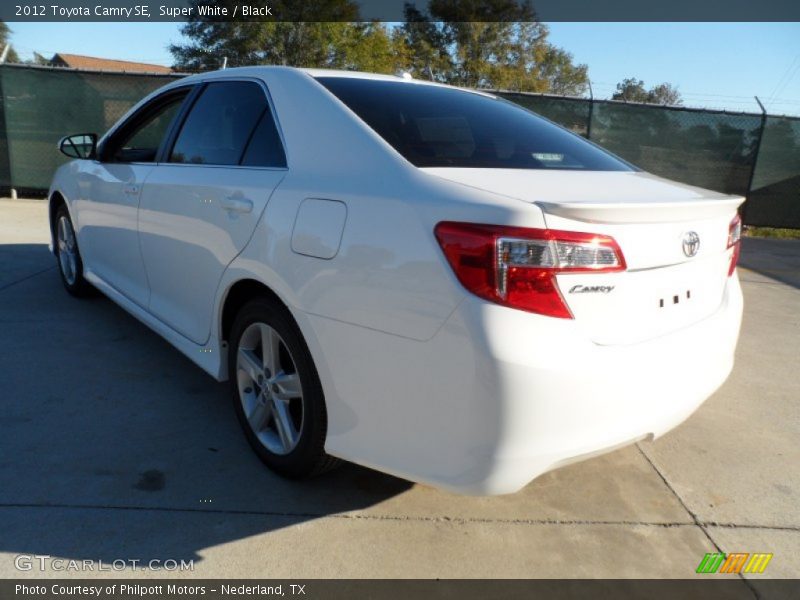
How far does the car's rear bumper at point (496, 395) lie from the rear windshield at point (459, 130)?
2.21 ft

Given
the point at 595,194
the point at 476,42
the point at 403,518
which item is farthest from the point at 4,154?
the point at 476,42

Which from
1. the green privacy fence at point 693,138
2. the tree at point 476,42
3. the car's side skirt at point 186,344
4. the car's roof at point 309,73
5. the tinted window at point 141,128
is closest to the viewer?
the car's roof at point 309,73

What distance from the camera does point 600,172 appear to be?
2.52 m

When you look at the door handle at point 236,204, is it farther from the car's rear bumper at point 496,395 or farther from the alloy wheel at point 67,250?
the alloy wheel at point 67,250

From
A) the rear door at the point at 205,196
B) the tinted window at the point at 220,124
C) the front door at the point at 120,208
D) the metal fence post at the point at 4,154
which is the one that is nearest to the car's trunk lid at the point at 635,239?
the rear door at the point at 205,196

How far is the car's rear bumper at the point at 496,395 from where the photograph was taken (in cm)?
Answer: 174

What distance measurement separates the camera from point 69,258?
491cm

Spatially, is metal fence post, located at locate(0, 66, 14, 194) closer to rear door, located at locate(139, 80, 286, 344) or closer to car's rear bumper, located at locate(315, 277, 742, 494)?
rear door, located at locate(139, 80, 286, 344)

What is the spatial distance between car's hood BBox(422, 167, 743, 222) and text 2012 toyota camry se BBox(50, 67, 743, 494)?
10 mm

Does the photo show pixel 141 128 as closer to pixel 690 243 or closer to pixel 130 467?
pixel 130 467

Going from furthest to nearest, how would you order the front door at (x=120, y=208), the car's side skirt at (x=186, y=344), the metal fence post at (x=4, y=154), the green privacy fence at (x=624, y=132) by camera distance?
the green privacy fence at (x=624, y=132), the metal fence post at (x=4, y=154), the front door at (x=120, y=208), the car's side skirt at (x=186, y=344)

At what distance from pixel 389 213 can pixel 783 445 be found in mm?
2504
